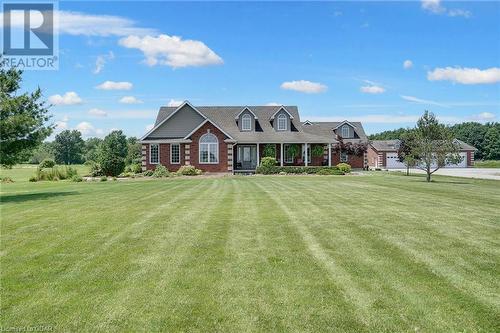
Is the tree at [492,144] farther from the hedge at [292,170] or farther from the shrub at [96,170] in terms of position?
the shrub at [96,170]

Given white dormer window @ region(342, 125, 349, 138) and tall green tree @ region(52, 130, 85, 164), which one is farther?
tall green tree @ region(52, 130, 85, 164)

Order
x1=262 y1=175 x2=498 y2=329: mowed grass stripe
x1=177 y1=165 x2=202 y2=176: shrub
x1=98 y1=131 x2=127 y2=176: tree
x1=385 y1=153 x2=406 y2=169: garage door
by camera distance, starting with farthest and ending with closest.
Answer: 1. x1=385 y1=153 x2=406 y2=169: garage door
2. x1=98 y1=131 x2=127 y2=176: tree
3. x1=177 y1=165 x2=202 y2=176: shrub
4. x1=262 y1=175 x2=498 y2=329: mowed grass stripe

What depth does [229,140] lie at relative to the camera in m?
40.9

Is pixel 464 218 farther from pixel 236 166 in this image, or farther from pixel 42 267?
pixel 236 166

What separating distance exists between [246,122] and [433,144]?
20.0 metres

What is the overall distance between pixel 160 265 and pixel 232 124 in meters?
39.3

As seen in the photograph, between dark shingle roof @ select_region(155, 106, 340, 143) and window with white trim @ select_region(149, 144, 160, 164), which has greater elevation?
dark shingle roof @ select_region(155, 106, 340, 143)

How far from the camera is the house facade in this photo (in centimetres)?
4134

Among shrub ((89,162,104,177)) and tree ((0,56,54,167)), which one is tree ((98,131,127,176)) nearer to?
shrub ((89,162,104,177))

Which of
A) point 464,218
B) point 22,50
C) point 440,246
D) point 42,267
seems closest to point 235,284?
point 42,267

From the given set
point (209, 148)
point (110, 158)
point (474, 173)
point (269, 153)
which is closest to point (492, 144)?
point (474, 173)

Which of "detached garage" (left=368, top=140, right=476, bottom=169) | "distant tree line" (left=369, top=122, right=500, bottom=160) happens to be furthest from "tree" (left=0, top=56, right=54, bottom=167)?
"distant tree line" (left=369, top=122, right=500, bottom=160)

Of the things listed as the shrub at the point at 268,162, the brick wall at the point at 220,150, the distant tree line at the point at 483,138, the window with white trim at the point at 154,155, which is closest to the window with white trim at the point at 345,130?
the shrub at the point at 268,162

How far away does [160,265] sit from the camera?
6.95 m
